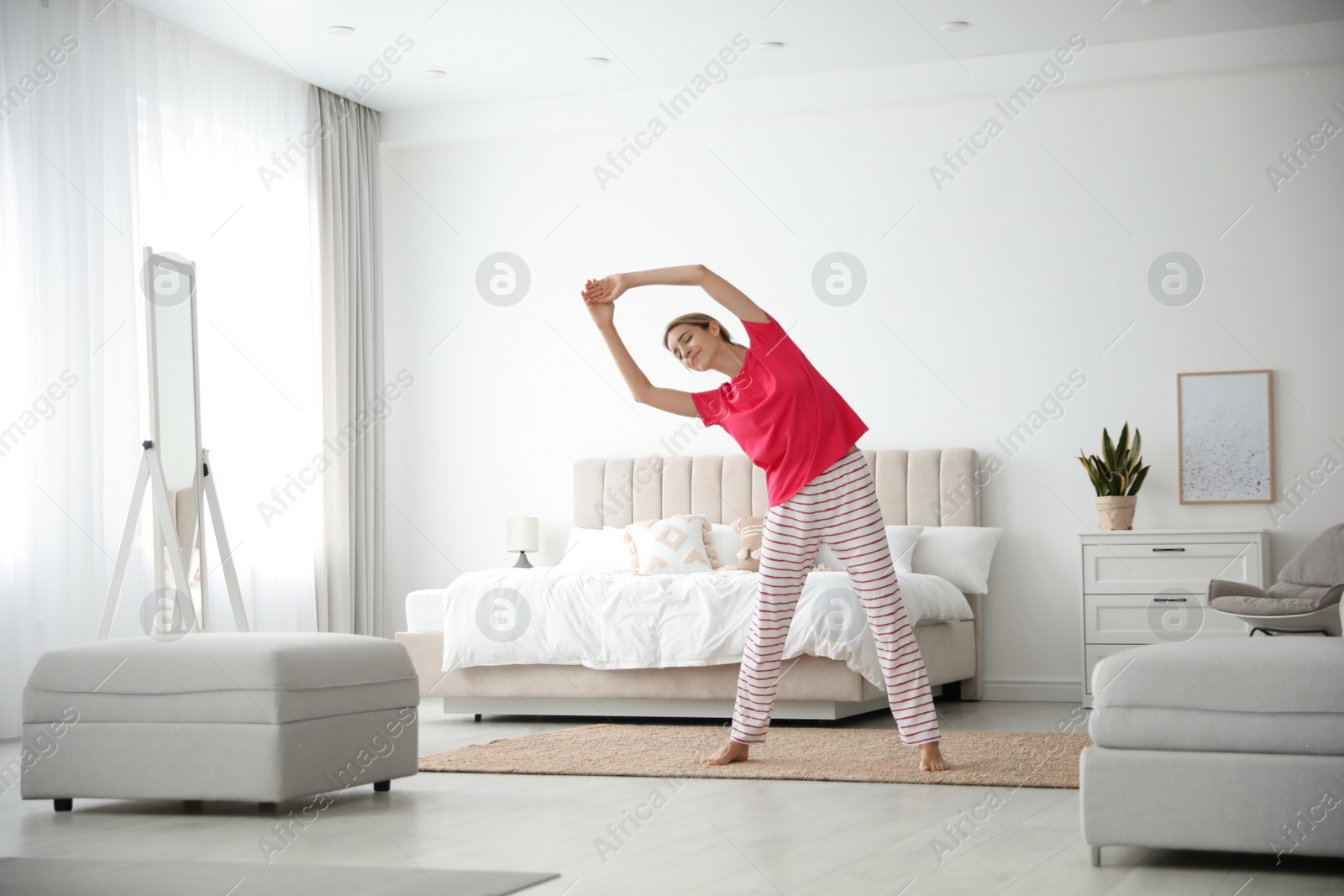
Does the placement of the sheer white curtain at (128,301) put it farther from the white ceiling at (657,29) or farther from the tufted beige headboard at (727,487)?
the tufted beige headboard at (727,487)

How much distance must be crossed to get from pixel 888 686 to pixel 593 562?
9.54ft

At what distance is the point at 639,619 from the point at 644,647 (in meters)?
0.11

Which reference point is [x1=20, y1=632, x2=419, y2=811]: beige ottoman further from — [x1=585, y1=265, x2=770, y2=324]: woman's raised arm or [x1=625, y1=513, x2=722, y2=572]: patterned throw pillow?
[x1=625, y1=513, x2=722, y2=572]: patterned throw pillow

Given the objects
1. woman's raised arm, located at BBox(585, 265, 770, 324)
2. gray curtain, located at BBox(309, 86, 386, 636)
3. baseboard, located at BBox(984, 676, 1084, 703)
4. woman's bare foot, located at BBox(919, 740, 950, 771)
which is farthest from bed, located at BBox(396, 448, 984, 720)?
woman's raised arm, located at BBox(585, 265, 770, 324)

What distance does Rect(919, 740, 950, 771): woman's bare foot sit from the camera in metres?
3.86

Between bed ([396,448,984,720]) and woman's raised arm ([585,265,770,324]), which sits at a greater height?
woman's raised arm ([585,265,770,324])

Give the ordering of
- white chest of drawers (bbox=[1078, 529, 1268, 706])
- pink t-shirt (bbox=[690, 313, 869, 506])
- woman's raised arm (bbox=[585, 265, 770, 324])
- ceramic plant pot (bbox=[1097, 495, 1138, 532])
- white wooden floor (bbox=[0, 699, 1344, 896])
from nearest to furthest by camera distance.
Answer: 1. white wooden floor (bbox=[0, 699, 1344, 896])
2. woman's raised arm (bbox=[585, 265, 770, 324])
3. pink t-shirt (bbox=[690, 313, 869, 506])
4. white chest of drawers (bbox=[1078, 529, 1268, 706])
5. ceramic plant pot (bbox=[1097, 495, 1138, 532])

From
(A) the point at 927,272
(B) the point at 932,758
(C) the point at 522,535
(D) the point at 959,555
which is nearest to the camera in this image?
(B) the point at 932,758

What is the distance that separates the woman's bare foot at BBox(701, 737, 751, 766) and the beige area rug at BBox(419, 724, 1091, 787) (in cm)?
3

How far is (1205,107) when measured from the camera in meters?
6.43

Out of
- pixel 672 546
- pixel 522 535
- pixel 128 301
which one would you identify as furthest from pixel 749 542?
pixel 128 301

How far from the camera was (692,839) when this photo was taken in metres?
2.97

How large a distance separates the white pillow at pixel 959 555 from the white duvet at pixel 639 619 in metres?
0.62

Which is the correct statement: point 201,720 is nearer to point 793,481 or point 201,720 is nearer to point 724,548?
point 793,481
